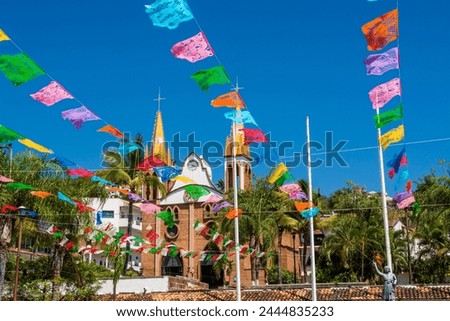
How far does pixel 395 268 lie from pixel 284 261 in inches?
563

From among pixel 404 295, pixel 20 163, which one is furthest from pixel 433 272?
pixel 20 163

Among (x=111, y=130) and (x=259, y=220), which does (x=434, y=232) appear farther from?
(x=111, y=130)

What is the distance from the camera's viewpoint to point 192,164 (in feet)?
193

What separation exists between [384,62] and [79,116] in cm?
892

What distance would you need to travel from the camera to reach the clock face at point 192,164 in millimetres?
58656

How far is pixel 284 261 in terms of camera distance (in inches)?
2295

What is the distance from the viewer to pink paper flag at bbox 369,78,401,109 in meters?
18.0

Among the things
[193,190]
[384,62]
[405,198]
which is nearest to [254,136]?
[193,190]

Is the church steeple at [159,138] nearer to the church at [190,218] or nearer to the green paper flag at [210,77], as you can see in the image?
the church at [190,218]

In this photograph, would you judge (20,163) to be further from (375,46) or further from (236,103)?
(375,46)

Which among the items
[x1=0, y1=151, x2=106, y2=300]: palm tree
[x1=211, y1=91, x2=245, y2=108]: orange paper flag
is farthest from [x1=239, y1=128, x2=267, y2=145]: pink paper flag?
[x1=0, y1=151, x2=106, y2=300]: palm tree

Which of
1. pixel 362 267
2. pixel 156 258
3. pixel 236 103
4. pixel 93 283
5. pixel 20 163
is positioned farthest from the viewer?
pixel 156 258

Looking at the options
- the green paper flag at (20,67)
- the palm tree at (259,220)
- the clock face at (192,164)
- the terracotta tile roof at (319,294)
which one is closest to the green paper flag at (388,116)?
the green paper flag at (20,67)

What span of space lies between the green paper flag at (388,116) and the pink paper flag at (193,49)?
18.9 feet
